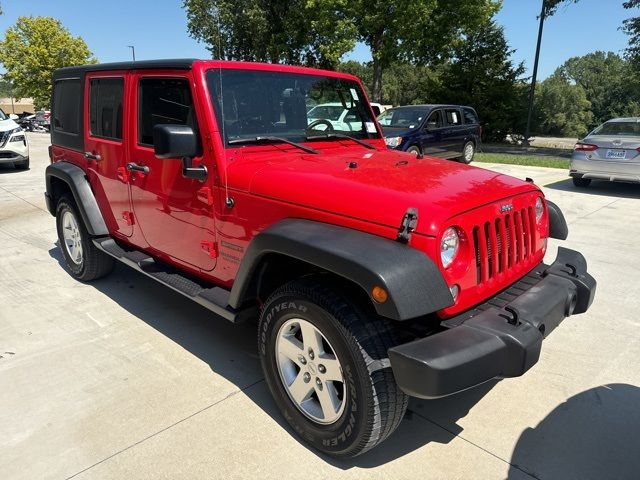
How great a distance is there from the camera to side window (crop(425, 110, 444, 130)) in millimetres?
12344

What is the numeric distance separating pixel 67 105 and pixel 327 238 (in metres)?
3.59

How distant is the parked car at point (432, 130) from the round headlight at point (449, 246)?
9.11m

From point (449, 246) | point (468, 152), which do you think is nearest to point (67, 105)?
point (449, 246)

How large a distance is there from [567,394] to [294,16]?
26.5 m

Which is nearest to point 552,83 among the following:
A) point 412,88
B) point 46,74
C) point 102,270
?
point 412,88

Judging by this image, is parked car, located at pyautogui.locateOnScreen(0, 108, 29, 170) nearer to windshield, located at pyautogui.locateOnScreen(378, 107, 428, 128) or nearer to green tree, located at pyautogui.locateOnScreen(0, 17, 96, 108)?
windshield, located at pyautogui.locateOnScreen(378, 107, 428, 128)

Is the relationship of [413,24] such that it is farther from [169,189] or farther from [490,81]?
[169,189]

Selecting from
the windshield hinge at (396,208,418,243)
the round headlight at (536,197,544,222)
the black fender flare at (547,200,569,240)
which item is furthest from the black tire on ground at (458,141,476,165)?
the windshield hinge at (396,208,418,243)

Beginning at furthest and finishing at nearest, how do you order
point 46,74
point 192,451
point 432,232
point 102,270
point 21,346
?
1. point 46,74
2. point 102,270
3. point 21,346
4. point 192,451
5. point 432,232

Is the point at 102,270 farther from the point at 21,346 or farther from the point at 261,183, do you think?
the point at 261,183

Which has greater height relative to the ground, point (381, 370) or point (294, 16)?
point (294, 16)

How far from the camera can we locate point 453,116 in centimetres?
1352

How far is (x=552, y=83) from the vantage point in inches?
2050

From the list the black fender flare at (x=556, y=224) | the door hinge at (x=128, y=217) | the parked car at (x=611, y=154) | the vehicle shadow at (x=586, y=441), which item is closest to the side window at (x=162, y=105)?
the door hinge at (x=128, y=217)
